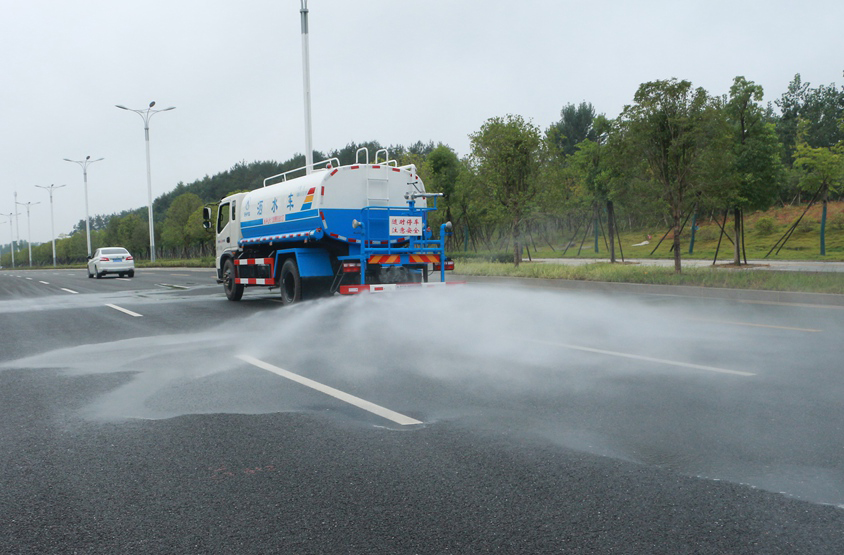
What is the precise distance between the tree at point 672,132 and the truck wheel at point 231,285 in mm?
11179

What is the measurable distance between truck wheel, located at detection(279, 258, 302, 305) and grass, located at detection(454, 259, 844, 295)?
8.65 meters

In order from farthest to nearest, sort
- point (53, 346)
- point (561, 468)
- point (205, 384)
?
1. point (53, 346)
2. point (205, 384)
3. point (561, 468)

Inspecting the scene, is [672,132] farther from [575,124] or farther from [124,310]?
[575,124]

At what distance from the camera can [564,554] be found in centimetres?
283

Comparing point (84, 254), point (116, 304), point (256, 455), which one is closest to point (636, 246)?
point (116, 304)

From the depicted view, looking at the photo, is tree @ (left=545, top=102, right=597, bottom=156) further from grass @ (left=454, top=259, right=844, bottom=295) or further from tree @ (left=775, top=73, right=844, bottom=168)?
grass @ (left=454, top=259, right=844, bottom=295)

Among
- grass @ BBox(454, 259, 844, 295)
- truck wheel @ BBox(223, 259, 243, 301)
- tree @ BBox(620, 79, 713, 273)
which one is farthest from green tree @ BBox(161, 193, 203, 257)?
tree @ BBox(620, 79, 713, 273)

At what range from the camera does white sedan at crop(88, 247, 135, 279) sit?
32.8 meters

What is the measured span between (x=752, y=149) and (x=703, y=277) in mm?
8762

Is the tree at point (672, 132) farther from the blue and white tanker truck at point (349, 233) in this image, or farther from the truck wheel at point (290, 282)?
the truck wheel at point (290, 282)

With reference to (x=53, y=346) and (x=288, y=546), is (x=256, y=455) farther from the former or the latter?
(x=53, y=346)

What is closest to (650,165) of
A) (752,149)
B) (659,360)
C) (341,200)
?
(752,149)

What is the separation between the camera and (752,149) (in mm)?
23141

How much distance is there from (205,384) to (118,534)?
3358mm
